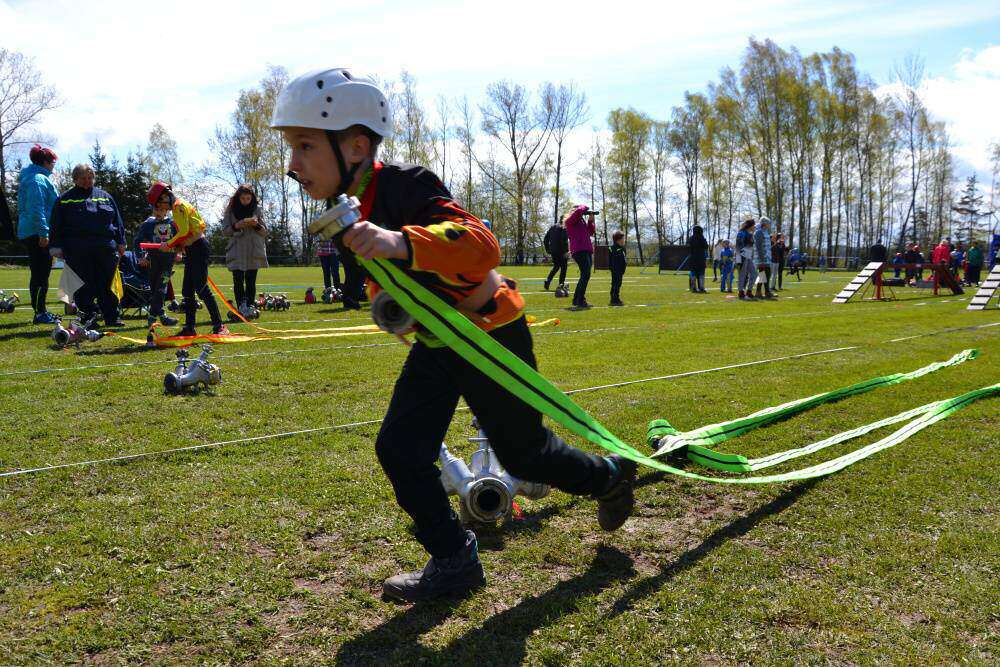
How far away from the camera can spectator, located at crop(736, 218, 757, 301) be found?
19812 mm

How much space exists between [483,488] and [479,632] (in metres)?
0.90

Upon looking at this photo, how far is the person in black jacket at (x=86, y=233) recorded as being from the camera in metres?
10.3

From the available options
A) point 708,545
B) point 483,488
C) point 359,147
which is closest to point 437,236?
point 359,147

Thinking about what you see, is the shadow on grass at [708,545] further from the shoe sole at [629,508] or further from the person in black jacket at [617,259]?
the person in black jacket at [617,259]

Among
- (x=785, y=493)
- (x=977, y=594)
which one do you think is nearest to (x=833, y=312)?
(x=785, y=493)

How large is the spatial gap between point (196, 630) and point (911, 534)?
3.21 meters

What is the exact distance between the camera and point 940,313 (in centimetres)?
1530

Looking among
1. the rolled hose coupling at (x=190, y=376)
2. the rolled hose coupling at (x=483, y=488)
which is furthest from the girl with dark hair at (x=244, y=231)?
the rolled hose coupling at (x=483, y=488)

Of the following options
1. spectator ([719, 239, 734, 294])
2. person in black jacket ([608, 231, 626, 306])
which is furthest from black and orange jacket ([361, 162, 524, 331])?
spectator ([719, 239, 734, 294])

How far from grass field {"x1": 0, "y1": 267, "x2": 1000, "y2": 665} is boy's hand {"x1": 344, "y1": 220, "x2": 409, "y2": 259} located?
4.64 feet

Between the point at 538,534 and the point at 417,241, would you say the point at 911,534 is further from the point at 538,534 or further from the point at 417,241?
the point at 417,241

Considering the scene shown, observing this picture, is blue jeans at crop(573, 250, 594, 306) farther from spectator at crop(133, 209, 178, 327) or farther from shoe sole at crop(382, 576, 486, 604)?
shoe sole at crop(382, 576, 486, 604)

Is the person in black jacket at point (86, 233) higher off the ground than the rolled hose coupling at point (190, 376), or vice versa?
the person in black jacket at point (86, 233)

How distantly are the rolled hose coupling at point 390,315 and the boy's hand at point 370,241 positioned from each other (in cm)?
34
